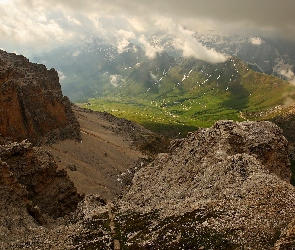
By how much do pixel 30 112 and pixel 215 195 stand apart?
86.5 meters

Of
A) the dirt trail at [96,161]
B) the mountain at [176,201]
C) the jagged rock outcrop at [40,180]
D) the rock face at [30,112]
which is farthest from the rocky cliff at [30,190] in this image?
the rock face at [30,112]

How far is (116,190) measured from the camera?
319ft

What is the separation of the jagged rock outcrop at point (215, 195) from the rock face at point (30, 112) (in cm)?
4848

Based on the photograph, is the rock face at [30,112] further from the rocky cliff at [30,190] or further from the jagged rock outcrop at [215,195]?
the jagged rock outcrop at [215,195]

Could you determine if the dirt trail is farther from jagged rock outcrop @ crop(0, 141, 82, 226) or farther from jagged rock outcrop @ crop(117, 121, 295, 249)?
jagged rock outcrop @ crop(117, 121, 295, 249)

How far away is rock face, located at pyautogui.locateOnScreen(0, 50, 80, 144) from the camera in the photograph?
103438mm

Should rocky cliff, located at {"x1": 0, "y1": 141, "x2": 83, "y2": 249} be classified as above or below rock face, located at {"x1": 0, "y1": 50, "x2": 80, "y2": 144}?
below

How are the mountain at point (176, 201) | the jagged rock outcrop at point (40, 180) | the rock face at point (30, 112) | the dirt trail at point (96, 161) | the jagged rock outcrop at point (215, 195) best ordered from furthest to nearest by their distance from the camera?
the rock face at point (30, 112)
the dirt trail at point (96, 161)
the jagged rock outcrop at point (40, 180)
the mountain at point (176, 201)
the jagged rock outcrop at point (215, 195)

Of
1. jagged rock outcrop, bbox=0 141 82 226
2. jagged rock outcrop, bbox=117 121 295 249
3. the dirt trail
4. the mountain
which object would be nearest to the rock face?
the dirt trail

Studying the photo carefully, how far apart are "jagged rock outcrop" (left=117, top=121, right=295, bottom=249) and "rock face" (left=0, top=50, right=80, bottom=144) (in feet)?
159

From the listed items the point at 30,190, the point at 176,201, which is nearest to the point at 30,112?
the point at 30,190

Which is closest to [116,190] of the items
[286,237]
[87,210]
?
[87,210]

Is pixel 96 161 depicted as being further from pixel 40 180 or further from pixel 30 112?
pixel 40 180

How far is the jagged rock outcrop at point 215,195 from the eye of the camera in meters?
34.6
